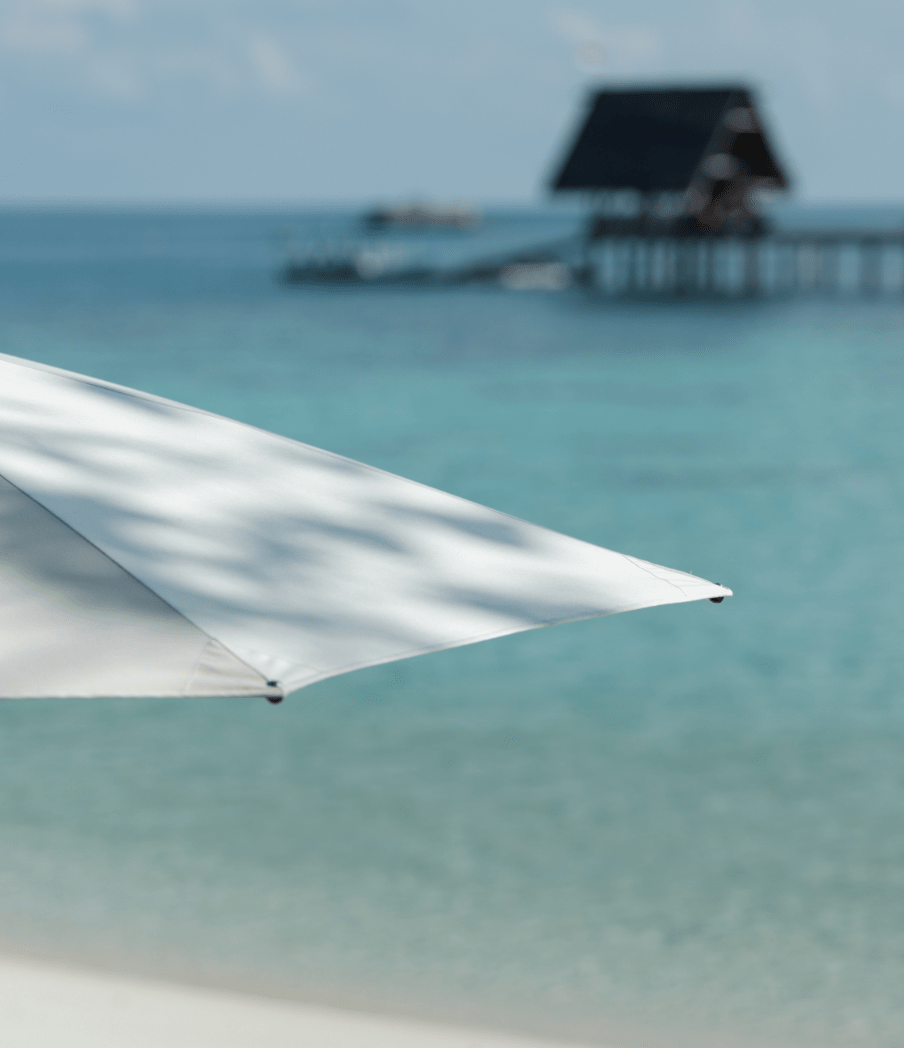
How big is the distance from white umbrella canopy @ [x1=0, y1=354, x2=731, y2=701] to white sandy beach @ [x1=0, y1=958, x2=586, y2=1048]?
2440 mm

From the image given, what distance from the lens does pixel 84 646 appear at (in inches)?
81.6

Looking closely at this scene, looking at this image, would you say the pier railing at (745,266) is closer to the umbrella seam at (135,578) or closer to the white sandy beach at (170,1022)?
the white sandy beach at (170,1022)

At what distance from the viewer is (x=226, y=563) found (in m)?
2.32

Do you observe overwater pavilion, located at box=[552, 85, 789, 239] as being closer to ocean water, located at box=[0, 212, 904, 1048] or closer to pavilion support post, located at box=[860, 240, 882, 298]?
pavilion support post, located at box=[860, 240, 882, 298]

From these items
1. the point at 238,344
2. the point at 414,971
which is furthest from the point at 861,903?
the point at 238,344

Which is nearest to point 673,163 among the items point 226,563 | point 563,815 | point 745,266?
point 745,266

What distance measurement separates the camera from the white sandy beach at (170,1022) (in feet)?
14.8

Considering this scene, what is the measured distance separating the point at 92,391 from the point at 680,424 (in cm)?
1991

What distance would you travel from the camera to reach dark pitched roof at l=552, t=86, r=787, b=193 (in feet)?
137

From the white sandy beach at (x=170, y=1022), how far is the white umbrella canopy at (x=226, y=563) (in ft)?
8.00

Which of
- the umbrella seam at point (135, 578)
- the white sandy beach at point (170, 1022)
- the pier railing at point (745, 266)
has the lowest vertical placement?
the white sandy beach at point (170, 1022)

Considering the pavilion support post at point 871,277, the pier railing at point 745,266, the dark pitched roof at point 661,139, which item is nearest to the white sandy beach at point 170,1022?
the dark pitched roof at point 661,139

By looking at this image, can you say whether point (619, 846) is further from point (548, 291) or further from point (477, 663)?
point (548, 291)

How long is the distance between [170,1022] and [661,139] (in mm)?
40426
